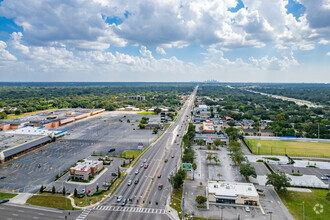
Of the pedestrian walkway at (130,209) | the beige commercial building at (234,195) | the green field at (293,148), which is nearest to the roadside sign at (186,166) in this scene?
the beige commercial building at (234,195)

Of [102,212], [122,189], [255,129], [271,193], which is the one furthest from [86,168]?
[255,129]

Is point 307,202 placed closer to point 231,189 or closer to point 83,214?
point 231,189

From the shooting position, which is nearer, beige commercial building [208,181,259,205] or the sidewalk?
beige commercial building [208,181,259,205]

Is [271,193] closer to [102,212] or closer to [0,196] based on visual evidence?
Answer: [102,212]

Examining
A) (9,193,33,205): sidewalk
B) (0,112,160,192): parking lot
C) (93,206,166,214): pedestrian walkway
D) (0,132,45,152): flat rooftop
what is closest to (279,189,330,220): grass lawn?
(93,206,166,214): pedestrian walkway

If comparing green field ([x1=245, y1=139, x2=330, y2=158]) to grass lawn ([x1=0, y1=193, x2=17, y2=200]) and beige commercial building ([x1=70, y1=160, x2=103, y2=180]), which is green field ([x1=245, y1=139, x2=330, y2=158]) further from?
grass lawn ([x1=0, y1=193, x2=17, y2=200])

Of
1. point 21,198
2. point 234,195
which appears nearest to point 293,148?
point 234,195
